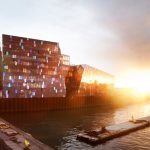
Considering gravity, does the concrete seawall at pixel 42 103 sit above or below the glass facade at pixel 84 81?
below

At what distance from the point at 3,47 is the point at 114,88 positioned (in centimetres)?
6884

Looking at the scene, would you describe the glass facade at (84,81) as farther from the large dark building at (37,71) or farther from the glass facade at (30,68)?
the glass facade at (30,68)

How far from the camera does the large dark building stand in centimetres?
8812

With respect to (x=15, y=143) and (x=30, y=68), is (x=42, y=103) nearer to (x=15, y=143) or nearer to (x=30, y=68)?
(x=30, y=68)

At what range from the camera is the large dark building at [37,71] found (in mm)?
88125

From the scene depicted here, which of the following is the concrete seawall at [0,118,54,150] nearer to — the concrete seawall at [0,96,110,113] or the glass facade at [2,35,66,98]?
the concrete seawall at [0,96,110,113]

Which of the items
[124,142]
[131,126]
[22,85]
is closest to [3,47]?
[22,85]

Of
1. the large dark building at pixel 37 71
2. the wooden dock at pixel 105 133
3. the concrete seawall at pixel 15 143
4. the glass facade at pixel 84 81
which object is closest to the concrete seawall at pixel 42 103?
the large dark building at pixel 37 71

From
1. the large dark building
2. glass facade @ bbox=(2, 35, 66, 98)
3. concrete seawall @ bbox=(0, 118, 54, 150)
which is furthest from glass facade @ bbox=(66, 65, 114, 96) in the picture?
concrete seawall @ bbox=(0, 118, 54, 150)

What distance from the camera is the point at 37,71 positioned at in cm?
9644

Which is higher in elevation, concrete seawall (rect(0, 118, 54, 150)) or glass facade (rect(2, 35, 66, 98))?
glass facade (rect(2, 35, 66, 98))

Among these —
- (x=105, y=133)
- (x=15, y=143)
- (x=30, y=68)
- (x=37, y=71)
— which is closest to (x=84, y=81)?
(x=37, y=71)

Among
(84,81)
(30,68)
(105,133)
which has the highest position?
(30,68)

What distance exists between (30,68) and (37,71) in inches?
120
